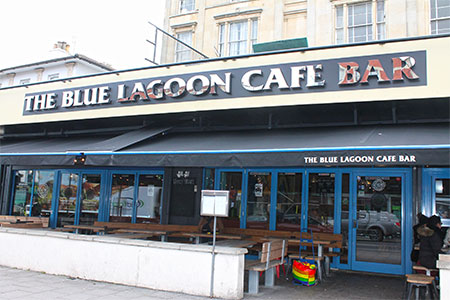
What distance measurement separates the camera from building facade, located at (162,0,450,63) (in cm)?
1207

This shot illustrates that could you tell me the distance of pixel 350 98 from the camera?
755 cm

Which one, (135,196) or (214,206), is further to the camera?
(135,196)

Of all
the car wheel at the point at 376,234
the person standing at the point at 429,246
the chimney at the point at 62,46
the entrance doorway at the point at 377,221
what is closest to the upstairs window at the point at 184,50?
the entrance doorway at the point at 377,221

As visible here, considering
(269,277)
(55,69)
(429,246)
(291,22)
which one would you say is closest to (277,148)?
(269,277)

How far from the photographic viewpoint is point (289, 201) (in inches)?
388

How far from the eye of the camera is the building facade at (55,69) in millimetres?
23047

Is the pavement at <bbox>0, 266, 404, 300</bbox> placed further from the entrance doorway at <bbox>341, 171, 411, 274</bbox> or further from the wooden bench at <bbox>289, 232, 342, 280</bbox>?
the entrance doorway at <bbox>341, 171, 411, 274</bbox>

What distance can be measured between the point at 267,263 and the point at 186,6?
12.8 meters

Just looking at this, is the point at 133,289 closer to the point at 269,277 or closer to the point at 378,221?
the point at 269,277

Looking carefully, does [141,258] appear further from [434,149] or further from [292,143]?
[434,149]

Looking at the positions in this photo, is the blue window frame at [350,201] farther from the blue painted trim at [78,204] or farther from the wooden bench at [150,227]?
the blue painted trim at [78,204]

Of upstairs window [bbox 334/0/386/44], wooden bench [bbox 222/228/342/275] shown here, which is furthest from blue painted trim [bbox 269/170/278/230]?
upstairs window [bbox 334/0/386/44]

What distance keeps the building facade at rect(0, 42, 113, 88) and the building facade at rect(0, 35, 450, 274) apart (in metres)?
11.6

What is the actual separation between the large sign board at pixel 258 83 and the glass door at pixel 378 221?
2546 millimetres
